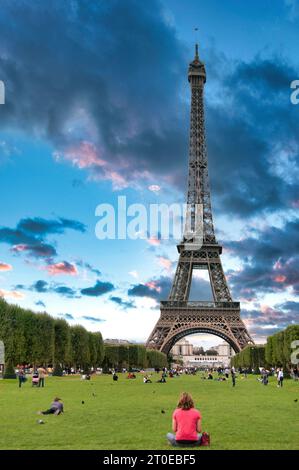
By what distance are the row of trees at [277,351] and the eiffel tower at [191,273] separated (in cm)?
236

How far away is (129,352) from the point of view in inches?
4358

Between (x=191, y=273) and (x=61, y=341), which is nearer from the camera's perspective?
(x=61, y=341)

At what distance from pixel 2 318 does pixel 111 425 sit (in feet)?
159

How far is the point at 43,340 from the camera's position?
70625 millimetres

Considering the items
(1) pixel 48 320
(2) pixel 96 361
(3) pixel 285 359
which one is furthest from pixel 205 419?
(2) pixel 96 361

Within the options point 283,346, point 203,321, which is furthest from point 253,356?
point 283,346

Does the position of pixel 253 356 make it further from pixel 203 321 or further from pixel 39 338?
pixel 39 338

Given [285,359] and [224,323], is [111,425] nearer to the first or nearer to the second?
[285,359]

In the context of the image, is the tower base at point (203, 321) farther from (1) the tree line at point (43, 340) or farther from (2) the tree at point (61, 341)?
(2) the tree at point (61, 341)

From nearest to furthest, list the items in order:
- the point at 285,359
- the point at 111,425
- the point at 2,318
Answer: the point at 111,425 → the point at 2,318 → the point at 285,359

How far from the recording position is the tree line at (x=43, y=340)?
64.7 m

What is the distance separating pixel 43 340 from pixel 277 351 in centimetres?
3223

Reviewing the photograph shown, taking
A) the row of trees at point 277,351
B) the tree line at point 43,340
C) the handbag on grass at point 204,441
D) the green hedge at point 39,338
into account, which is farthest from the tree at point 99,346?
the handbag on grass at point 204,441

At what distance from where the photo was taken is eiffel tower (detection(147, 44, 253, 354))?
10756cm
